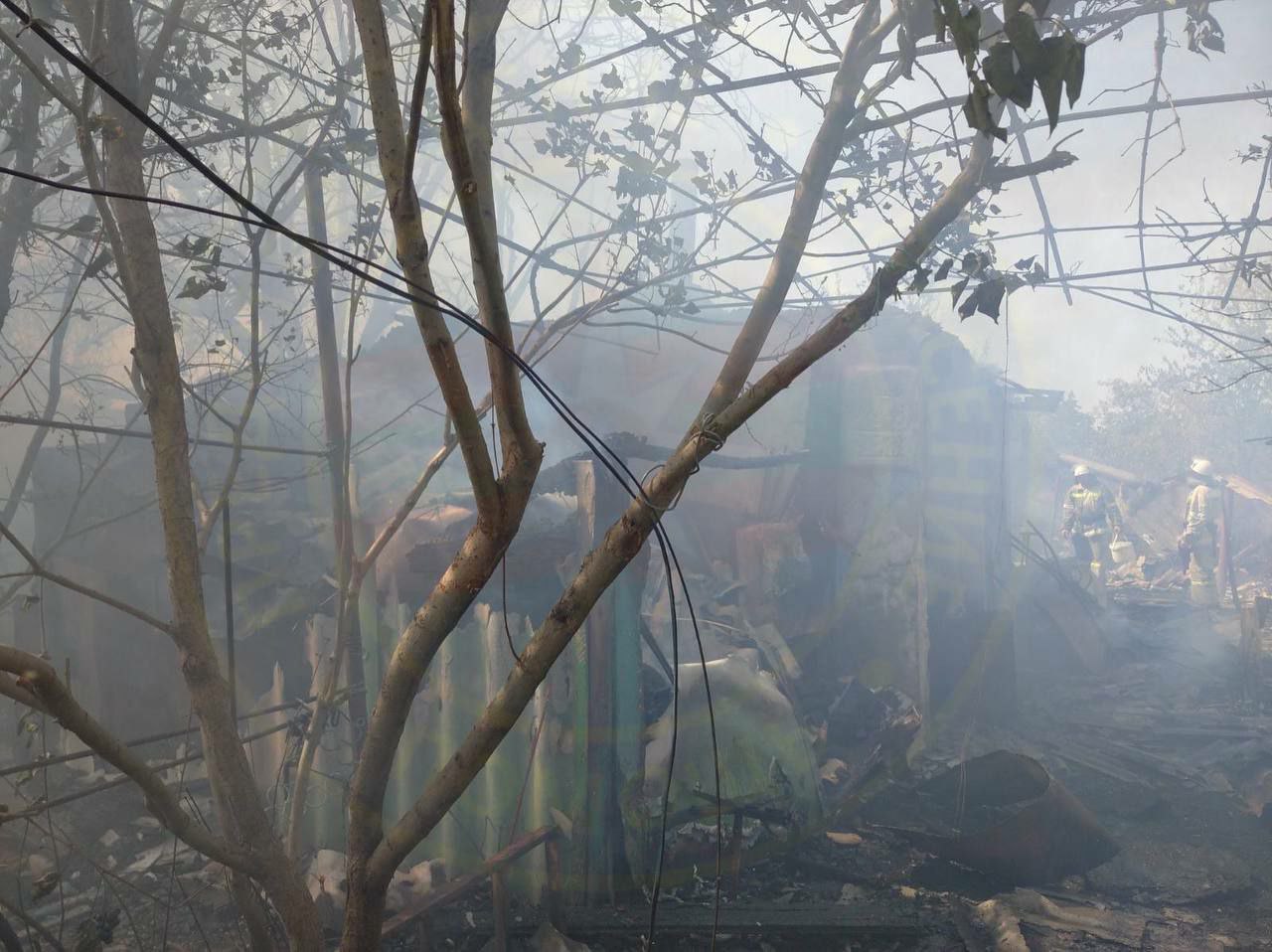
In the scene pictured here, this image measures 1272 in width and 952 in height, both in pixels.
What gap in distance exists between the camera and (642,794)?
4.84m

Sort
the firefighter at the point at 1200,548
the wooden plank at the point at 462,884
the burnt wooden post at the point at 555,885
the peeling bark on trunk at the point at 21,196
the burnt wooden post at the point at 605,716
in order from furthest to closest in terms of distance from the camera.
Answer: the firefighter at the point at 1200,548 → the burnt wooden post at the point at 605,716 → the burnt wooden post at the point at 555,885 → the wooden plank at the point at 462,884 → the peeling bark on trunk at the point at 21,196

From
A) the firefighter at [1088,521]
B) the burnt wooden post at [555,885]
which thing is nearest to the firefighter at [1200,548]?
the firefighter at [1088,521]

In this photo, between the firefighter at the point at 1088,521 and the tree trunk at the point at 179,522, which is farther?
the firefighter at the point at 1088,521

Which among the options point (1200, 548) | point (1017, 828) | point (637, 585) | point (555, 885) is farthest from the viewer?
point (1200, 548)

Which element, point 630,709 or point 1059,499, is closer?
point 630,709

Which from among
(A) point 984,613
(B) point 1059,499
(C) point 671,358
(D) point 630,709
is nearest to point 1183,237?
(D) point 630,709

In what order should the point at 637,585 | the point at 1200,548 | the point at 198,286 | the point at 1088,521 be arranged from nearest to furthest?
the point at 198,286, the point at 637,585, the point at 1088,521, the point at 1200,548

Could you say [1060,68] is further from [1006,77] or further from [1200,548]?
[1200,548]

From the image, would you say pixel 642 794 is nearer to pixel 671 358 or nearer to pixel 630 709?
pixel 630 709

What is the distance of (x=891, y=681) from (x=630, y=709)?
4.38m

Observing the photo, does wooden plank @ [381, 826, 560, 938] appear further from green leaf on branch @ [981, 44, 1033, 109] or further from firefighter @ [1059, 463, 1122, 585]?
firefighter @ [1059, 463, 1122, 585]

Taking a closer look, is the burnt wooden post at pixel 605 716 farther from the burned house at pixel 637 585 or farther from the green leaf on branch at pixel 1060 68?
the green leaf on branch at pixel 1060 68

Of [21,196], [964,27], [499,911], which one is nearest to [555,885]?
[499,911]

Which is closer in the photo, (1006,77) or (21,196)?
(1006,77)
